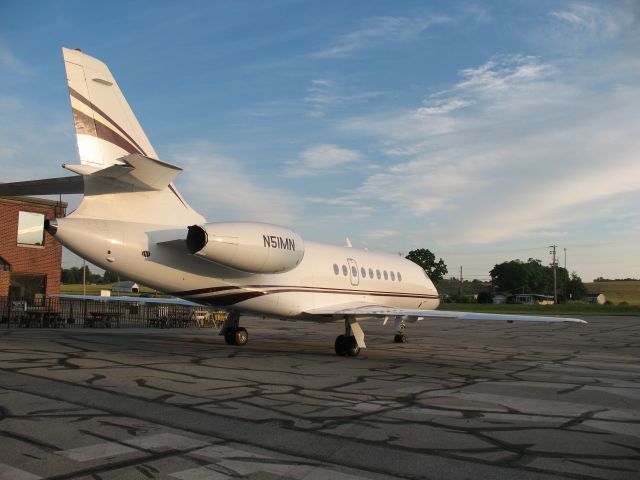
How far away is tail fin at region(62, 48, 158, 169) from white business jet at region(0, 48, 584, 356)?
0.07 feet

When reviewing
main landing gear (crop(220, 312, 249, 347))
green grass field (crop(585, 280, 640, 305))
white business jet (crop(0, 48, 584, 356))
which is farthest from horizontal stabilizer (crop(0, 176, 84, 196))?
green grass field (crop(585, 280, 640, 305))

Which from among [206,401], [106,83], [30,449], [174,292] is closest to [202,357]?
[174,292]

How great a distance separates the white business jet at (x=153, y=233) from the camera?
11250mm

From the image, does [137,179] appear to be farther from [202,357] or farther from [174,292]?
[202,357]

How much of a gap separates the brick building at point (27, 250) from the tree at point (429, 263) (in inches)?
2991

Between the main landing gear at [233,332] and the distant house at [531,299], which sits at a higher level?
the main landing gear at [233,332]

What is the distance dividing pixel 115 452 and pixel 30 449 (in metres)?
0.80

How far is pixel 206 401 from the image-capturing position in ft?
25.4

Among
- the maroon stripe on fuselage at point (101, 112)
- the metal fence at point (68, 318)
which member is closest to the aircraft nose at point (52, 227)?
the maroon stripe on fuselage at point (101, 112)

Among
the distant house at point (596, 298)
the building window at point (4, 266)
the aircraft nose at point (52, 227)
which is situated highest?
the aircraft nose at point (52, 227)

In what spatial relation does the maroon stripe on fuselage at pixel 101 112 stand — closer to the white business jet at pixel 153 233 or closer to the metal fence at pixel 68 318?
the white business jet at pixel 153 233

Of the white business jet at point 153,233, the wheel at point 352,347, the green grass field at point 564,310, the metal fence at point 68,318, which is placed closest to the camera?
the white business jet at point 153,233

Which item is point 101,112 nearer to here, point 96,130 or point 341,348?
point 96,130

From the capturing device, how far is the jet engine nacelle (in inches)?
470
